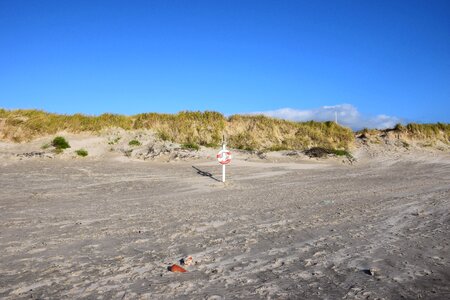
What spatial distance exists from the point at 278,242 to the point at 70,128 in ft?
60.8

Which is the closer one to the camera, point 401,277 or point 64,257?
point 401,277

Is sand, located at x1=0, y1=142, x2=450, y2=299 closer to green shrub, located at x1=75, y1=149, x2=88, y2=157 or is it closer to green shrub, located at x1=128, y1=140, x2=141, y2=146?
green shrub, located at x1=75, y1=149, x2=88, y2=157

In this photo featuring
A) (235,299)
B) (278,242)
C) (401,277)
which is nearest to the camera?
(235,299)

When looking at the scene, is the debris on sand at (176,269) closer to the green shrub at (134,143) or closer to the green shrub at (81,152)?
the green shrub at (81,152)

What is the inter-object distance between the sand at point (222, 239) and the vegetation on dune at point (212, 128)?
24.0ft

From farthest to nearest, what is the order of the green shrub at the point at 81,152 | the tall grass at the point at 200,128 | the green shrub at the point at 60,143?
the tall grass at the point at 200,128
the green shrub at the point at 60,143
the green shrub at the point at 81,152

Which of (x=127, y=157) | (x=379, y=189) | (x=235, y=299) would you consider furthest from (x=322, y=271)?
(x=127, y=157)

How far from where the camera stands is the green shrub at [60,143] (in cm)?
1931

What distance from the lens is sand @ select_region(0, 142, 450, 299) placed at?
4262 millimetres

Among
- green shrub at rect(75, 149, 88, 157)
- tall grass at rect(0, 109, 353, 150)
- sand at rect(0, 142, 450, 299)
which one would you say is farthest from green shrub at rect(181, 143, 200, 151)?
sand at rect(0, 142, 450, 299)

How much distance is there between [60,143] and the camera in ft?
63.8

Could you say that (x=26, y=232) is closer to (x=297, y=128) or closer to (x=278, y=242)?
(x=278, y=242)

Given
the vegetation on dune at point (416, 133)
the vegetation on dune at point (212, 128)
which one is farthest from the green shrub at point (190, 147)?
the vegetation on dune at point (416, 133)

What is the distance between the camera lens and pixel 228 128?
27.4 m
